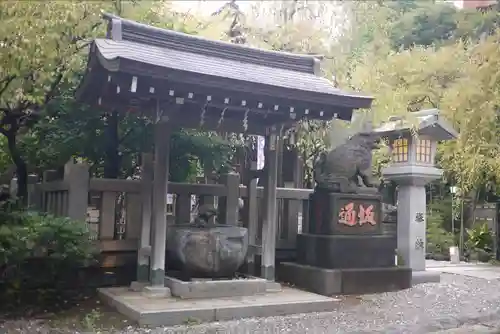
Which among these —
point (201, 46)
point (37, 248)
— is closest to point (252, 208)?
point (201, 46)

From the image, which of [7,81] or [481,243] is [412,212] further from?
[7,81]

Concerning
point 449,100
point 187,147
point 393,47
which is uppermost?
point 393,47

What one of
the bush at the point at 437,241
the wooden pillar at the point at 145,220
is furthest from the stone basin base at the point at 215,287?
the bush at the point at 437,241

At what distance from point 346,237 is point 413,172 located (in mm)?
2718

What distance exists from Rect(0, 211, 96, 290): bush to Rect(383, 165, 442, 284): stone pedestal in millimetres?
6841

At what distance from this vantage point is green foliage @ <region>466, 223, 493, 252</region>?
18.2m

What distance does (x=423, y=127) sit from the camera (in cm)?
1127

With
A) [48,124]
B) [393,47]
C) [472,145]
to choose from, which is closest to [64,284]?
[48,124]

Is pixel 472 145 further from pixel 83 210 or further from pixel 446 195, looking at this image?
pixel 83 210

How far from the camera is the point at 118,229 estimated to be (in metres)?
9.68

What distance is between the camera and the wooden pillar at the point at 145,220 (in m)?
8.79

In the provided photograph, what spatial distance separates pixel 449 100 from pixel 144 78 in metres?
11.9

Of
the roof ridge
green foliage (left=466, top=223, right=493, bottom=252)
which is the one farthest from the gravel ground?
green foliage (left=466, top=223, right=493, bottom=252)

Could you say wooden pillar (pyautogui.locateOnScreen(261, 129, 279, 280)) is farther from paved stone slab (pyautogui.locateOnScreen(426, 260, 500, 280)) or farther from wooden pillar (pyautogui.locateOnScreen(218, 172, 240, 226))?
paved stone slab (pyautogui.locateOnScreen(426, 260, 500, 280))
